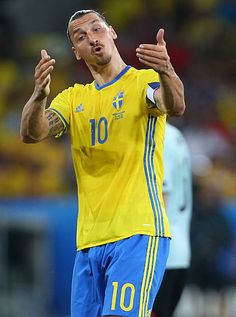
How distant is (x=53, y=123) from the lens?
5.99 meters

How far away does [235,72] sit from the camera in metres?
19.2

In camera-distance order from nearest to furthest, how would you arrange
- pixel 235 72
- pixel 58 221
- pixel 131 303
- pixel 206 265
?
pixel 131 303, pixel 206 265, pixel 58 221, pixel 235 72

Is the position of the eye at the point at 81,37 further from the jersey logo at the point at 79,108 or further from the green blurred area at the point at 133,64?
the green blurred area at the point at 133,64

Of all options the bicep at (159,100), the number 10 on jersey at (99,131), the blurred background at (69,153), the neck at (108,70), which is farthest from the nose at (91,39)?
the blurred background at (69,153)

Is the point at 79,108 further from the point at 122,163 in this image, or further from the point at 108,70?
the point at 122,163

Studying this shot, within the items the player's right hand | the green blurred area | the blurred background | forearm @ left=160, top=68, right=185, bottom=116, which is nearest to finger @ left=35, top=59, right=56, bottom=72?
the player's right hand

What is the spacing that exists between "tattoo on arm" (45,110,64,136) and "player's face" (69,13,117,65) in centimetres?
39

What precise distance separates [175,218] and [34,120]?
2.11 meters

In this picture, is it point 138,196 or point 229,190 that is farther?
point 229,190

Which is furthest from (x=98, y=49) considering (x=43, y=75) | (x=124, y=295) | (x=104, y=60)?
(x=124, y=295)

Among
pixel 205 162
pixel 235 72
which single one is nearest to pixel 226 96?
pixel 235 72

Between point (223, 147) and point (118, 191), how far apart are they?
1048 cm

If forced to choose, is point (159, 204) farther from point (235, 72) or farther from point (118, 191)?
point (235, 72)

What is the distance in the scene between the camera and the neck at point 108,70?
5982 millimetres
